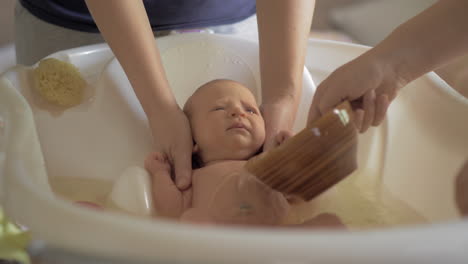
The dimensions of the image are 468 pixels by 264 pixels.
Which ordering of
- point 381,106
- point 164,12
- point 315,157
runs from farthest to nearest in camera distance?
point 164,12
point 381,106
point 315,157

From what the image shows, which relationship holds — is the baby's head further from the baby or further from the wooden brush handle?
the wooden brush handle

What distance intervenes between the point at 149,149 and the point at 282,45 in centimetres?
27

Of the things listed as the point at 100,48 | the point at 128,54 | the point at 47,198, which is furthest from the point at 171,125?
the point at 47,198

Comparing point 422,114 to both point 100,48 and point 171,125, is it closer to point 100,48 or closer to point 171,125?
point 171,125

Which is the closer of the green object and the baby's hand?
the green object

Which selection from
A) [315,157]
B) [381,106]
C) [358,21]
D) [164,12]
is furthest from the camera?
[358,21]

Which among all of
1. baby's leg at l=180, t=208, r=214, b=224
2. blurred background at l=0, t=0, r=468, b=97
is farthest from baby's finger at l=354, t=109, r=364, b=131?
blurred background at l=0, t=0, r=468, b=97

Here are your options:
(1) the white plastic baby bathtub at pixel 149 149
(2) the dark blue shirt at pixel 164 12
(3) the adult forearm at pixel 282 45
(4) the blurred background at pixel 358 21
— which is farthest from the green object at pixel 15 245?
(4) the blurred background at pixel 358 21

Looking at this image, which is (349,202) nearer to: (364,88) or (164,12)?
(364,88)

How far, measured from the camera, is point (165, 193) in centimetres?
81

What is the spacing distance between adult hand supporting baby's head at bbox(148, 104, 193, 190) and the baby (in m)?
0.01

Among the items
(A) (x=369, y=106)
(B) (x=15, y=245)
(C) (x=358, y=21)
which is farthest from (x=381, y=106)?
(C) (x=358, y=21)

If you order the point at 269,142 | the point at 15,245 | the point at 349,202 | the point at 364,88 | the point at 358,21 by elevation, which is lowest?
the point at 358,21

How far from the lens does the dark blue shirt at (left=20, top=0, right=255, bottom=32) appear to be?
3.43 feet
